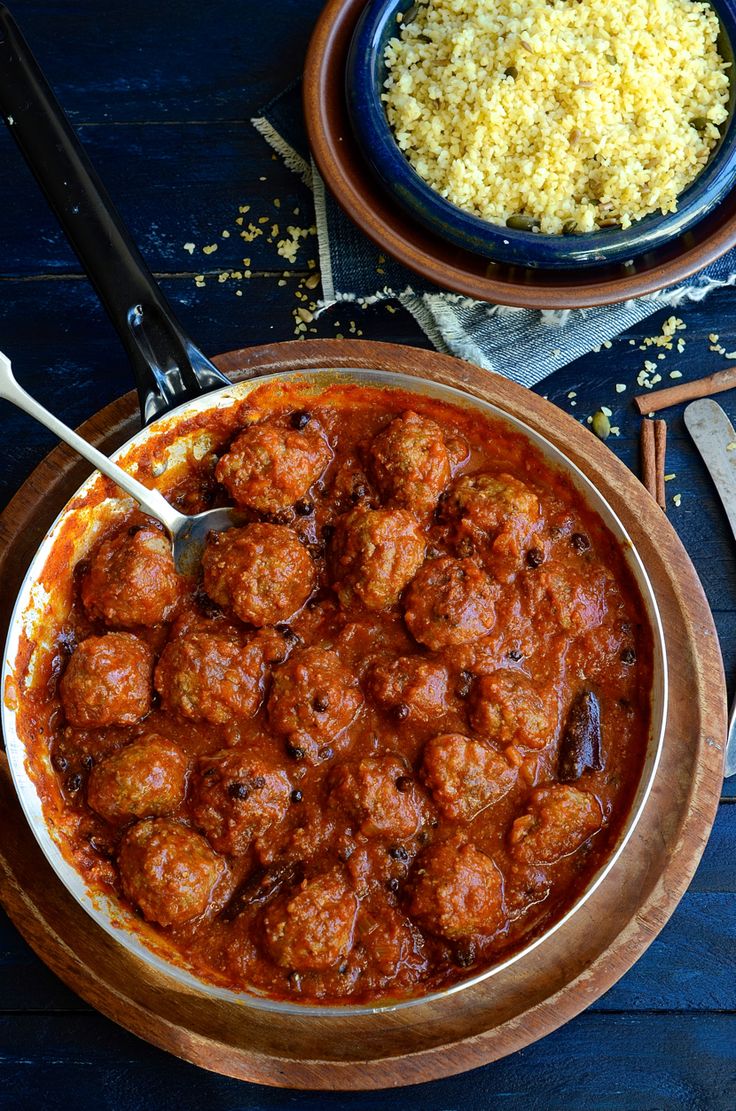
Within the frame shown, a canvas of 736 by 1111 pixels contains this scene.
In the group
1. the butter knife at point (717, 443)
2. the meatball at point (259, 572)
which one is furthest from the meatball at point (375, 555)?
the butter knife at point (717, 443)

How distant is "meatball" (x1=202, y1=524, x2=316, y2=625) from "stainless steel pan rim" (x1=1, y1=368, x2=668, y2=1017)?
0.54 m

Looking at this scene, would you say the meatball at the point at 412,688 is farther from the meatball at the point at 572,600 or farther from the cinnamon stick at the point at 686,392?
the cinnamon stick at the point at 686,392

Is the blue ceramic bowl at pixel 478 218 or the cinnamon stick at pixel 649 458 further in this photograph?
the cinnamon stick at pixel 649 458

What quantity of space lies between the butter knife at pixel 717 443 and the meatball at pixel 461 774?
164 centimetres

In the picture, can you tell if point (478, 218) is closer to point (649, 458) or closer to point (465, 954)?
point (649, 458)

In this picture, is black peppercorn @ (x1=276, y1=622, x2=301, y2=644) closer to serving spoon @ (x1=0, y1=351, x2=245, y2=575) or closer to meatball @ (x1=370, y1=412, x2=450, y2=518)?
serving spoon @ (x1=0, y1=351, x2=245, y2=575)

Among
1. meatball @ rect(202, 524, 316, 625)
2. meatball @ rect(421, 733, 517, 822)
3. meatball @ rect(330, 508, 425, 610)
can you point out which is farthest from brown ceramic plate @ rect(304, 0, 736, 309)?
meatball @ rect(421, 733, 517, 822)

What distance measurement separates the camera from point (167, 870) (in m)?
3.48

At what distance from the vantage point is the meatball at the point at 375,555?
3.66m

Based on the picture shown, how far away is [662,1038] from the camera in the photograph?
13.4 feet

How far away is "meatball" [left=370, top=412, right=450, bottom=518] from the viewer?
12.4 ft

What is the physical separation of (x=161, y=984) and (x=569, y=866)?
164 centimetres

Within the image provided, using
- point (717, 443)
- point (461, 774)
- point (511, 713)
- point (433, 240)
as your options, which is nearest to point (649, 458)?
point (717, 443)

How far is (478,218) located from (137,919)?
3073 millimetres
